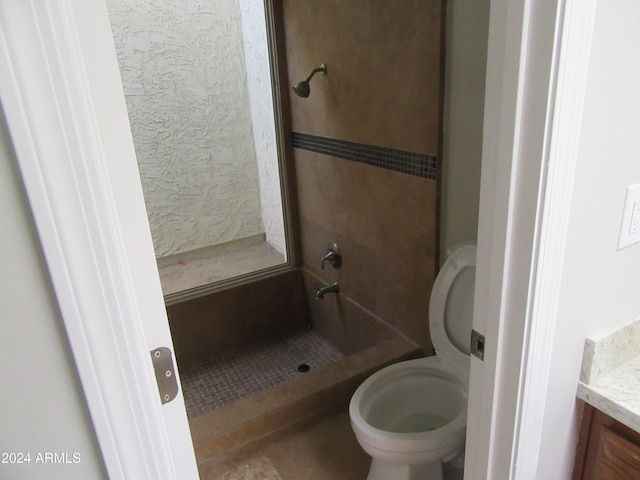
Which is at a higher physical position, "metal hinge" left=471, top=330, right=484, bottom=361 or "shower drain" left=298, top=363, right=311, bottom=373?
"metal hinge" left=471, top=330, right=484, bottom=361

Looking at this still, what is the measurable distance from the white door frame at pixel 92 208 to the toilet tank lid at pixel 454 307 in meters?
1.13

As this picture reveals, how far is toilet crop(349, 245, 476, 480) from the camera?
141 centimetres

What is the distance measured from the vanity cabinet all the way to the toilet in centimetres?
39

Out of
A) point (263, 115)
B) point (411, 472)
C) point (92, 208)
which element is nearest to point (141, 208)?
point (92, 208)

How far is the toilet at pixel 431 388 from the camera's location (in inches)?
55.6

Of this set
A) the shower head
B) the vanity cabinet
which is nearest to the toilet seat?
the vanity cabinet

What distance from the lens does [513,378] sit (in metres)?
0.83

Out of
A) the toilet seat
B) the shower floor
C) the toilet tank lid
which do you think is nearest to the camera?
the toilet seat

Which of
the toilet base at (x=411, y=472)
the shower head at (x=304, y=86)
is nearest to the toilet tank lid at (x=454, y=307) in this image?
the toilet base at (x=411, y=472)

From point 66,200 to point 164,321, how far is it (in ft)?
Result: 0.67

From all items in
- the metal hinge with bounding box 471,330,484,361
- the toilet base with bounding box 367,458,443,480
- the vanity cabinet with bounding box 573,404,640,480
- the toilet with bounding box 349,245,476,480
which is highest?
the metal hinge with bounding box 471,330,484,361

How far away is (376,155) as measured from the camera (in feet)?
6.37

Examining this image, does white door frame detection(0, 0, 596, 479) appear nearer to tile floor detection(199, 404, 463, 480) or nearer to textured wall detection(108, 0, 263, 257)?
tile floor detection(199, 404, 463, 480)

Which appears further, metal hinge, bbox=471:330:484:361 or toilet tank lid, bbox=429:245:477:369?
toilet tank lid, bbox=429:245:477:369
